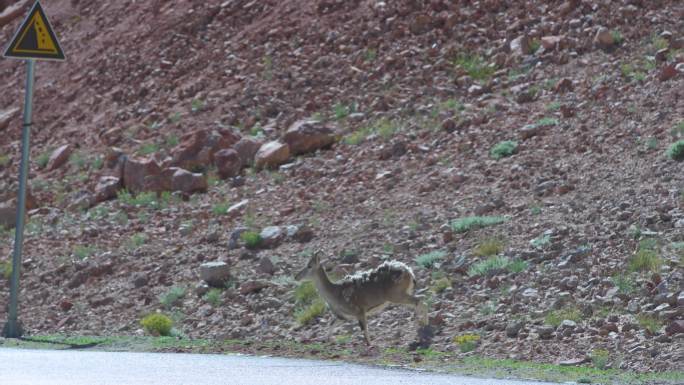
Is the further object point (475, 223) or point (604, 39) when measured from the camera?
point (604, 39)

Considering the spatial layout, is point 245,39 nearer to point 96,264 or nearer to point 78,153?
point 78,153

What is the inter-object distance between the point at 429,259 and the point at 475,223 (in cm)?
128

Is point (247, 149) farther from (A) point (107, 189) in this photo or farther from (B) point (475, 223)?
(B) point (475, 223)

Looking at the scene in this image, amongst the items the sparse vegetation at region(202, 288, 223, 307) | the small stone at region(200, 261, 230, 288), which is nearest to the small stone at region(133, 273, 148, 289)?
the small stone at region(200, 261, 230, 288)

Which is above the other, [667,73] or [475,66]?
[475,66]

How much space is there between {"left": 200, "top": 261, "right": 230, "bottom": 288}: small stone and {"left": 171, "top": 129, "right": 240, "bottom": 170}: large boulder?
20.0ft

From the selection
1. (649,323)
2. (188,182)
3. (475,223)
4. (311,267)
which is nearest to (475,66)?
(188,182)

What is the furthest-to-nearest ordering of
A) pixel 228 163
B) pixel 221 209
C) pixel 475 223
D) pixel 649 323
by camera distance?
pixel 228 163, pixel 221 209, pixel 475 223, pixel 649 323

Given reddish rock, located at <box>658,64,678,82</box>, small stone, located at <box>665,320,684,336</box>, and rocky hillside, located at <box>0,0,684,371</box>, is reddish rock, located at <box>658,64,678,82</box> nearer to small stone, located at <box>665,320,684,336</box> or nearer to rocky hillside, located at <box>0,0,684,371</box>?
→ rocky hillside, located at <box>0,0,684,371</box>

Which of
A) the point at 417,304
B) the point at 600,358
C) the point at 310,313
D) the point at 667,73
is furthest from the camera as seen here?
the point at 667,73

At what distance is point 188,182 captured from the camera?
23641mm

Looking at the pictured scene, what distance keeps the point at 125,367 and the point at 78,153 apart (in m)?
16.9

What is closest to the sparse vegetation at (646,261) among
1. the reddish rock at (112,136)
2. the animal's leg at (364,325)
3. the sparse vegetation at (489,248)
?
the sparse vegetation at (489,248)

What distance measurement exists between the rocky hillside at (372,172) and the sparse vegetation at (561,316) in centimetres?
3
